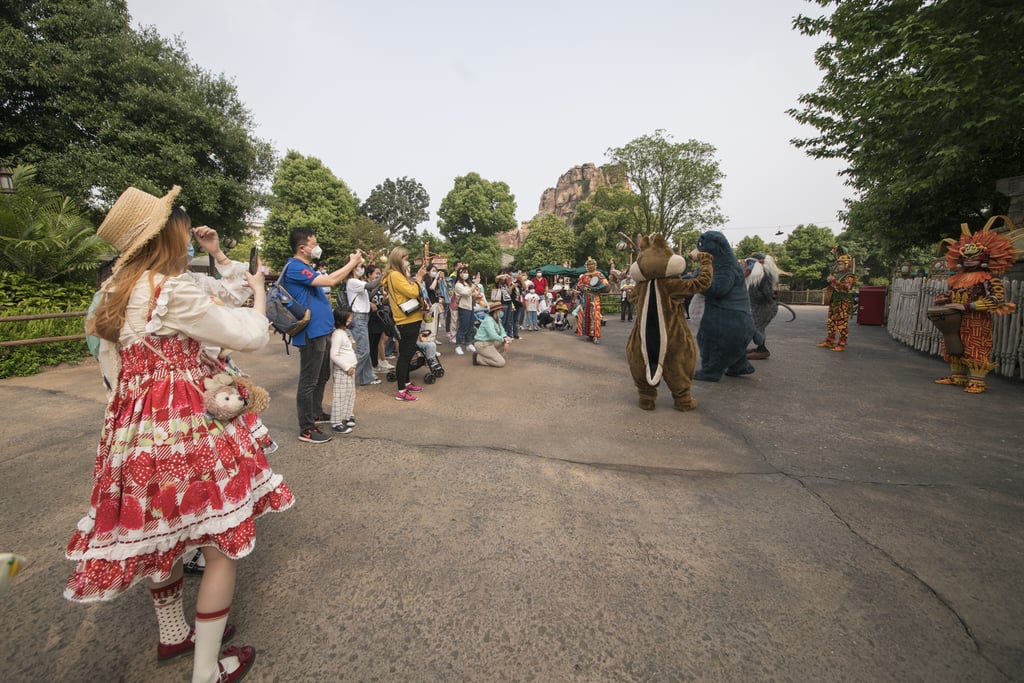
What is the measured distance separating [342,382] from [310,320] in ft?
2.41

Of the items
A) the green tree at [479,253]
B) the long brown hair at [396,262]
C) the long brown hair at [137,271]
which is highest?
the green tree at [479,253]

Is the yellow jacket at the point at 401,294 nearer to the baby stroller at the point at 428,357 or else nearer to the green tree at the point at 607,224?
the baby stroller at the point at 428,357

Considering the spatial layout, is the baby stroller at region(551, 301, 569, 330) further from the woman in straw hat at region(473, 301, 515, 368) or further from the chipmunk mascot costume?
the chipmunk mascot costume

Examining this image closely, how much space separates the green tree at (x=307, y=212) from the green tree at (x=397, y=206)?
1843cm

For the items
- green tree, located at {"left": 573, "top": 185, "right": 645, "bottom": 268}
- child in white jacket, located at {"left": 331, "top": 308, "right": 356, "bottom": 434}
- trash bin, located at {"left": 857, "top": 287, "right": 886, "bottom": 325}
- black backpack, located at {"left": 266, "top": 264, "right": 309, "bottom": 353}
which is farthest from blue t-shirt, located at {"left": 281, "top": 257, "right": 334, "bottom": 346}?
green tree, located at {"left": 573, "top": 185, "right": 645, "bottom": 268}

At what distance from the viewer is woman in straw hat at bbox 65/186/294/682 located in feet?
4.94

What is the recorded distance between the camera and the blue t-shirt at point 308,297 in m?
3.91

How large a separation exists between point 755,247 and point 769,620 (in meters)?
75.3

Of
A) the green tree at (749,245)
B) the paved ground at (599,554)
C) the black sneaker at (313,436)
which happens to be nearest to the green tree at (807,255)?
the green tree at (749,245)

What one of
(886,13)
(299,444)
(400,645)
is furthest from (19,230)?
(886,13)

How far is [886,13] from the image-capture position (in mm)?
8727

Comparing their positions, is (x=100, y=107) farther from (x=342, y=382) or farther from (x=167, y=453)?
(x=167, y=453)

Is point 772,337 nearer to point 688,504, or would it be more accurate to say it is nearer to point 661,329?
point 661,329

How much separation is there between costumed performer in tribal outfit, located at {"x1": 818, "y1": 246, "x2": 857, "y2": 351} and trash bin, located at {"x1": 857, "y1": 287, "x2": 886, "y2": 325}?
261 inches
